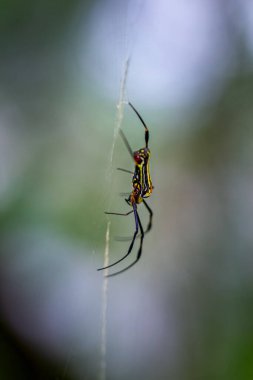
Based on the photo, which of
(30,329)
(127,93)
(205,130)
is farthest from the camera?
(205,130)

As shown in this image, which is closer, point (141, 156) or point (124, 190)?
point (141, 156)

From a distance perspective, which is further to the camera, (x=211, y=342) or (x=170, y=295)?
(x=170, y=295)

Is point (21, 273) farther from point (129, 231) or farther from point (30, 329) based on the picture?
point (129, 231)

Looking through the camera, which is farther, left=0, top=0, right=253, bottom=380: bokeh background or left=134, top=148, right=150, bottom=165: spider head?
left=0, top=0, right=253, bottom=380: bokeh background

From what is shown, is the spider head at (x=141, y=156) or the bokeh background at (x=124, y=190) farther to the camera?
the bokeh background at (x=124, y=190)

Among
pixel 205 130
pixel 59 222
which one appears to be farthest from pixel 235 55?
pixel 59 222

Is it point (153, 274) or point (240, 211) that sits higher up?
point (240, 211)

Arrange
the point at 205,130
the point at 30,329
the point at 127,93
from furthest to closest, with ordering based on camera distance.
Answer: the point at 205,130, the point at 127,93, the point at 30,329

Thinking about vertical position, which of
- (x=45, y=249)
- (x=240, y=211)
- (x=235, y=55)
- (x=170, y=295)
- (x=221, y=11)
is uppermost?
(x=221, y=11)
